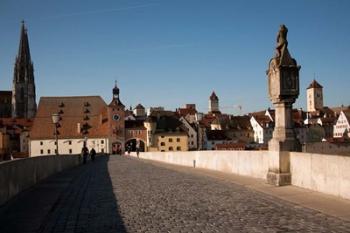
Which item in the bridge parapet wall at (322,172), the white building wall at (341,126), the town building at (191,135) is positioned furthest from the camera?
the town building at (191,135)

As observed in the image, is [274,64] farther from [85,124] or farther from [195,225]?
[85,124]

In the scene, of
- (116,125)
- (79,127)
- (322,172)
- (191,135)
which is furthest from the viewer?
(191,135)

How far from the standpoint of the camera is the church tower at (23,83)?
188 m

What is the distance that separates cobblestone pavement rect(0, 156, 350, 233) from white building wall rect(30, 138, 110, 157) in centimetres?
12660

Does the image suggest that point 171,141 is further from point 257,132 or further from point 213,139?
point 257,132

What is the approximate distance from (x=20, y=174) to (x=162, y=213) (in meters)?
6.49

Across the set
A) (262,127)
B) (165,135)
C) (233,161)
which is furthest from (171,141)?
(233,161)

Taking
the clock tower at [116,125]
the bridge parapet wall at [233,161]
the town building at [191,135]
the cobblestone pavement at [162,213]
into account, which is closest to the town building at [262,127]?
the town building at [191,135]

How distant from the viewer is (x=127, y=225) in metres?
9.10

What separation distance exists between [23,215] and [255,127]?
165 metres

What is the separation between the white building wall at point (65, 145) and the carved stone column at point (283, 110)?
5007 inches

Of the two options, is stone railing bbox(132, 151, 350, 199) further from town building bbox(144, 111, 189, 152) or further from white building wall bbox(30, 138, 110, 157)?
town building bbox(144, 111, 189, 152)

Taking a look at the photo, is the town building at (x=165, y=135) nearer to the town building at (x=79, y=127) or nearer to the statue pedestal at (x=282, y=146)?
the town building at (x=79, y=127)

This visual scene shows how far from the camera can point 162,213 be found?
1046 centimetres
